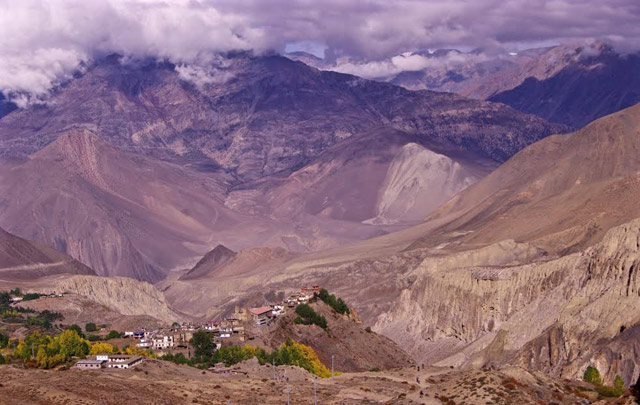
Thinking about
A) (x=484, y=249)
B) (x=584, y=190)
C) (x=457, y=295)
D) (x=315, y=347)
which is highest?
(x=584, y=190)

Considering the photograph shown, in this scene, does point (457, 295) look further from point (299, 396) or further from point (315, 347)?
point (299, 396)

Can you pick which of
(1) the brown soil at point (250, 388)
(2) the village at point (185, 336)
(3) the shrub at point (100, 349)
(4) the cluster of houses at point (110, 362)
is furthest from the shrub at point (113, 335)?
(1) the brown soil at point (250, 388)

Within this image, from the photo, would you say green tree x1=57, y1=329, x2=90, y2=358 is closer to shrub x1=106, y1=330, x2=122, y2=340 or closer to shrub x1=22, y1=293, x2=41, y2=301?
shrub x1=106, y1=330, x2=122, y2=340

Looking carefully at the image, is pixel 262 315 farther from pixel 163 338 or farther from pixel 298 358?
pixel 298 358

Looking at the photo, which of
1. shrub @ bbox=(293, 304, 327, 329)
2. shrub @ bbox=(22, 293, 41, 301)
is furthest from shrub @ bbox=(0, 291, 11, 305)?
shrub @ bbox=(293, 304, 327, 329)

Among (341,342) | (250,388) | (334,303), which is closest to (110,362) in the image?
(250,388)

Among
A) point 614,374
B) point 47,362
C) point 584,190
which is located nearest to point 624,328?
point 614,374
